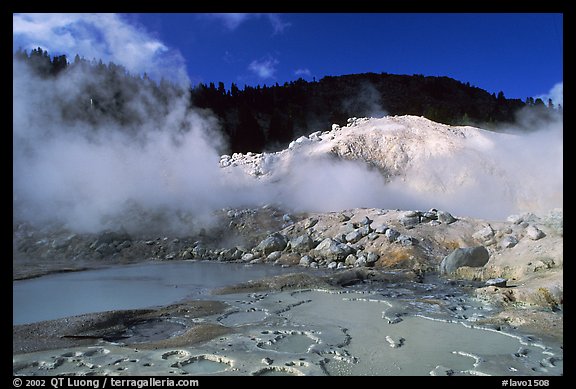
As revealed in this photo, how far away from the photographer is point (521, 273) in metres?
8.98

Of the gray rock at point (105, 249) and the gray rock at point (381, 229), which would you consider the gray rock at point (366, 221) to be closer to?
the gray rock at point (381, 229)

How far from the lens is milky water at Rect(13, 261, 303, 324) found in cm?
746

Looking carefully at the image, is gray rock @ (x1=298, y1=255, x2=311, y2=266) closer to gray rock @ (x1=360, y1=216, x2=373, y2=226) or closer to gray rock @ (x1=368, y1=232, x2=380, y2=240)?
gray rock @ (x1=368, y1=232, x2=380, y2=240)

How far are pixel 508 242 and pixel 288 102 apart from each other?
4637cm

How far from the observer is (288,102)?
179 ft

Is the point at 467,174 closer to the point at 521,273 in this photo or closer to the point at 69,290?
the point at 521,273

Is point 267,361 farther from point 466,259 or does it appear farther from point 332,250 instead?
point 332,250

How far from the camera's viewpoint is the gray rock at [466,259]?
1023 cm

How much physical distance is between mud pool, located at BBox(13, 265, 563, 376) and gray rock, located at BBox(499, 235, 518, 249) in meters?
4.00

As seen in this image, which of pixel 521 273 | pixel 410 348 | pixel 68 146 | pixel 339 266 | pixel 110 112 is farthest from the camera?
pixel 110 112

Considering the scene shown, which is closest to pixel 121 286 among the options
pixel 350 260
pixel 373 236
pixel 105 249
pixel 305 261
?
pixel 305 261

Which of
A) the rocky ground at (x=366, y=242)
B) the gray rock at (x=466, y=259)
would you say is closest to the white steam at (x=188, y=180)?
the rocky ground at (x=366, y=242)

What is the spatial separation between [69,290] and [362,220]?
9288 mm
